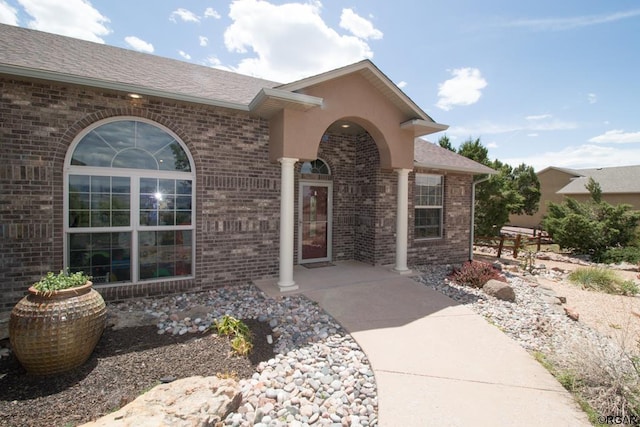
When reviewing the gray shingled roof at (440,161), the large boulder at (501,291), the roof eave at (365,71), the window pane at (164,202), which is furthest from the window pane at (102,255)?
the large boulder at (501,291)

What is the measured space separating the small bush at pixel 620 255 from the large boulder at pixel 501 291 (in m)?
10.3

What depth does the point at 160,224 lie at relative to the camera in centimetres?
592

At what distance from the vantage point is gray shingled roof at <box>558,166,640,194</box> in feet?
76.4

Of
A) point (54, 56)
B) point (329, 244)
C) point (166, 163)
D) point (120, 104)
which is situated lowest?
point (329, 244)

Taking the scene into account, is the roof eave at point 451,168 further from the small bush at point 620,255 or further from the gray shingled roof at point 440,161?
the small bush at point 620,255

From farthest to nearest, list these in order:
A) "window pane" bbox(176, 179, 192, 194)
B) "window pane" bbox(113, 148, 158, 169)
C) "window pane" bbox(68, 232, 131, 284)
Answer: "window pane" bbox(176, 179, 192, 194)
"window pane" bbox(113, 148, 158, 169)
"window pane" bbox(68, 232, 131, 284)

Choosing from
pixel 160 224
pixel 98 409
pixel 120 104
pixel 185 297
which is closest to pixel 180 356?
pixel 98 409

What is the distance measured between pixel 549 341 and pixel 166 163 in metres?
7.11

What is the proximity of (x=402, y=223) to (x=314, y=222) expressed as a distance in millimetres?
2357

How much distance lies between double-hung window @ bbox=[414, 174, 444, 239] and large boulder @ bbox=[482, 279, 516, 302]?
2909 millimetres

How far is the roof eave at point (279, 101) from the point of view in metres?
5.56

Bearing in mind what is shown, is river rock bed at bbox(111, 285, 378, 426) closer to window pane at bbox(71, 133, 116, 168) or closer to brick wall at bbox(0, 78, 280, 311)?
brick wall at bbox(0, 78, 280, 311)

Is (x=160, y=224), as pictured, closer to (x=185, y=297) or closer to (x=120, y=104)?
(x=185, y=297)

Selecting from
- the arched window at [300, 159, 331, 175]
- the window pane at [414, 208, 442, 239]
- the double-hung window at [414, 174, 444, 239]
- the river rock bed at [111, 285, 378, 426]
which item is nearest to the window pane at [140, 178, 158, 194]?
the river rock bed at [111, 285, 378, 426]
